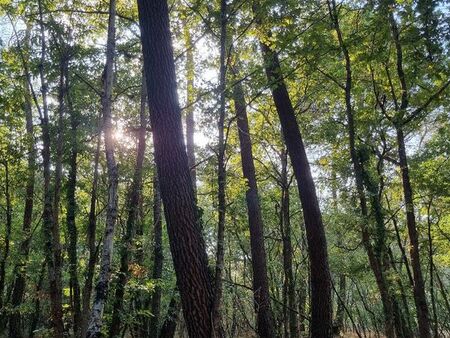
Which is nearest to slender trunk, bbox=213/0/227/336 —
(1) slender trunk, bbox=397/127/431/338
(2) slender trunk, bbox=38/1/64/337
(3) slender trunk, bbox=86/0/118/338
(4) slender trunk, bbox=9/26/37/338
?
(3) slender trunk, bbox=86/0/118/338

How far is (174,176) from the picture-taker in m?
4.80

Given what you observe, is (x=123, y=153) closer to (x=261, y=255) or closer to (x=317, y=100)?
(x=261, y=255)

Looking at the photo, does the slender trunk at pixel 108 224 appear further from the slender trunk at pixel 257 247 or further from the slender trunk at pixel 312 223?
the slender trunk at pixel 257 247

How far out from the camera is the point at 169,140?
4.94 metres

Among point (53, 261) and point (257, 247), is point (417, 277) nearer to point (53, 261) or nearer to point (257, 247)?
point (257, 247)

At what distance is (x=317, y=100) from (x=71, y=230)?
817 centimetres

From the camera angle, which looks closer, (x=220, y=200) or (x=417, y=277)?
(x=220, y=200)

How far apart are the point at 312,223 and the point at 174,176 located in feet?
10.7

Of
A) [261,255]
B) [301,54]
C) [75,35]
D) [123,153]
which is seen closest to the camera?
[301,54]

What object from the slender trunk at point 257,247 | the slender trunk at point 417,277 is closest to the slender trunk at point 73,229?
the slender trunk at point 257,247

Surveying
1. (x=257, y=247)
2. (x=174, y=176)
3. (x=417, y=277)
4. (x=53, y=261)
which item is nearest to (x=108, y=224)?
(x=174, y=176)

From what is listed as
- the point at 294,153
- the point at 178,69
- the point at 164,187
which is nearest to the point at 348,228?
the point at 294,153

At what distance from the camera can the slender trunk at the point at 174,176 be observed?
4492mm

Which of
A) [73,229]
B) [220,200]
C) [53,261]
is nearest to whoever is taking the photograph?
[220,200]
